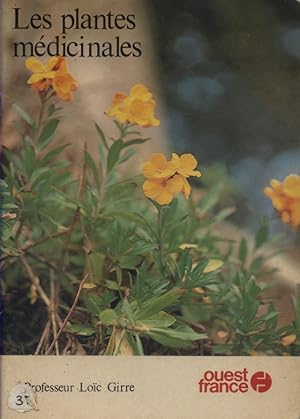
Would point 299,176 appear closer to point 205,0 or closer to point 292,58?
point 292,58

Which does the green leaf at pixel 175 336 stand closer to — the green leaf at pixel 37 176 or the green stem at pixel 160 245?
the green stem at pixel 160 245

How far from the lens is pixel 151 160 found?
1.40m

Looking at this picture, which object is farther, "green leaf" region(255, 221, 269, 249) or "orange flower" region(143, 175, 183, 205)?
"green leaf" region(255, 221, 269, 249)

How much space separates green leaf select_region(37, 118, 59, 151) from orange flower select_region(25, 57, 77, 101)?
0.16 feet

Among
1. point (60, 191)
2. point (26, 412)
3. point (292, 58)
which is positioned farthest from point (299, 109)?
point (26, 412)

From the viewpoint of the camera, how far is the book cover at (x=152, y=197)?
4.63 feet

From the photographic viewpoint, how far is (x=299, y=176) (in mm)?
1440

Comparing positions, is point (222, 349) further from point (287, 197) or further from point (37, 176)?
point (37, 176)

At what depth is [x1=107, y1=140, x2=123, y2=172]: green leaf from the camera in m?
1.44

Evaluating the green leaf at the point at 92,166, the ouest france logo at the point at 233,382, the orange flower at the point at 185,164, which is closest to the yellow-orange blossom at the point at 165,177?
the orange flower at the point at 185,164

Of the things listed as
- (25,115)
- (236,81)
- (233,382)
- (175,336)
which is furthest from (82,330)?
(236,81)

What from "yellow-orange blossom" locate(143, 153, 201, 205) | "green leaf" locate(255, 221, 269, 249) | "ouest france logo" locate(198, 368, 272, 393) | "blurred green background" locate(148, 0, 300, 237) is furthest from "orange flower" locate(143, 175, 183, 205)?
"ouest france logo" locate(198, 368, 272, 393)

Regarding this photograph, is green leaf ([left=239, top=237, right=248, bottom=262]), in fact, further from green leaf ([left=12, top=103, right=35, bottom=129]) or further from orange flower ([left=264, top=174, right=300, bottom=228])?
green leaf ([left=12, top=103, right=35, bottom=129])

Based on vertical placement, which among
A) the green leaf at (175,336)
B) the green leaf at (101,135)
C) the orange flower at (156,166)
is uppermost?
the green leaf at (101,135)
